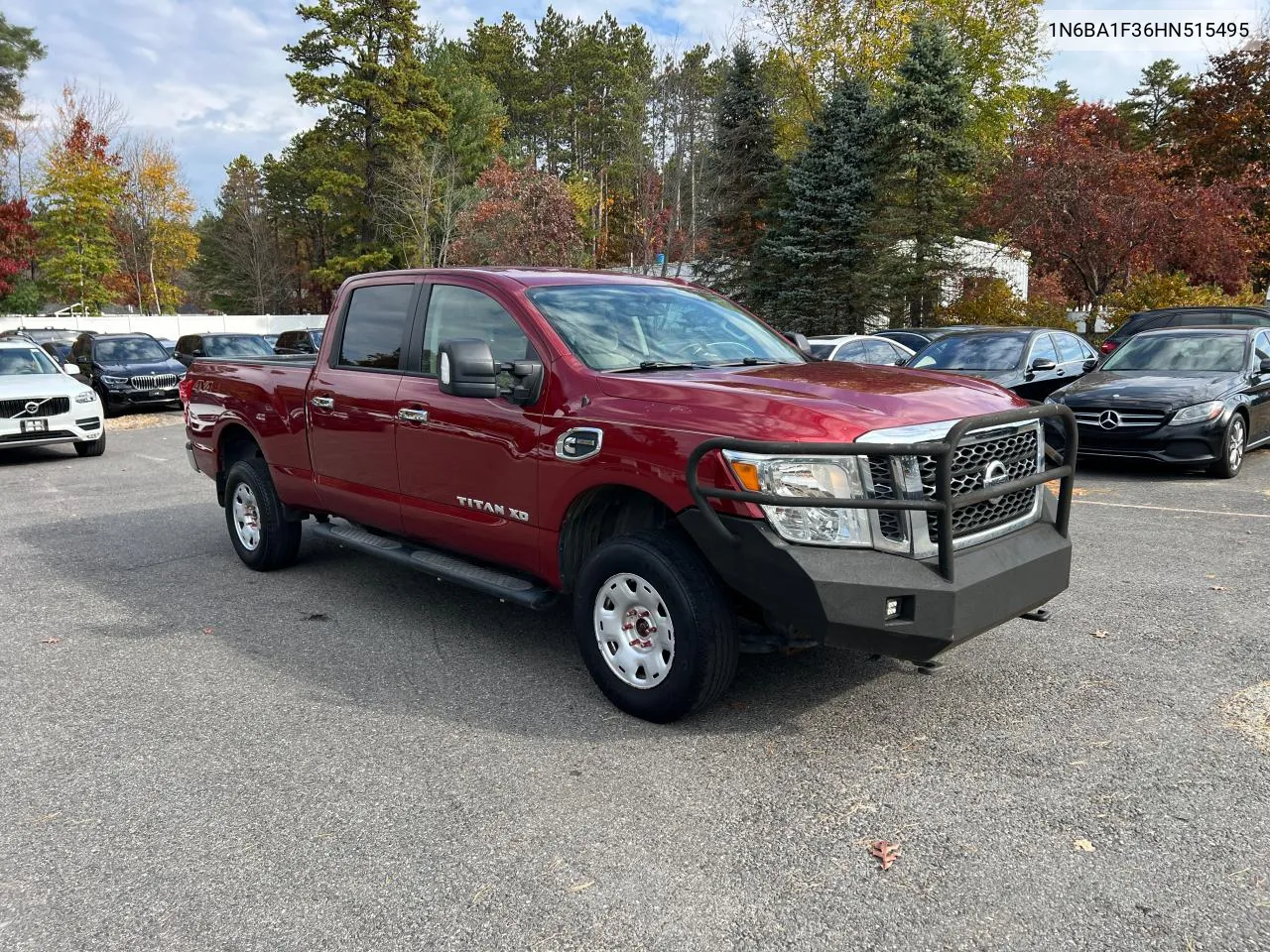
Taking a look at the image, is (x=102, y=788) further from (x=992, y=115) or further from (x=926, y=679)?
(x=992, y=115)

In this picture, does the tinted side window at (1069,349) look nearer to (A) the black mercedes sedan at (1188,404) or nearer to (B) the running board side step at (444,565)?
(A) the black mercedes sedan at (1188,404)

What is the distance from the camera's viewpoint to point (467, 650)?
5.03 m

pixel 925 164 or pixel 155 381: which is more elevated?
pixel 925 164

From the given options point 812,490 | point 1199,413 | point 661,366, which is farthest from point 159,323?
point 812,490

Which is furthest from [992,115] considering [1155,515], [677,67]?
[1155,515]

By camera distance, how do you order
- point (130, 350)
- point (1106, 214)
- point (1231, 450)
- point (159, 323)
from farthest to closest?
point (159, 323) < point (1106, 214) < point (130, 350) < point (1231, 450)

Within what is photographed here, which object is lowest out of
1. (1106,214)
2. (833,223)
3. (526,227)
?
(1106,214)

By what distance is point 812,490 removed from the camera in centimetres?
353

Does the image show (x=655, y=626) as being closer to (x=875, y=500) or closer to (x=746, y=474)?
(x=746, y=474)

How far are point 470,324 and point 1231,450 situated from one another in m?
8.32

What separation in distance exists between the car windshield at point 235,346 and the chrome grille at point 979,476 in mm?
19029

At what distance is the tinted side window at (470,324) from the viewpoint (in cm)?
470

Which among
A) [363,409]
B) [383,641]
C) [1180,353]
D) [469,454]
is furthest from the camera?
[1180,353]

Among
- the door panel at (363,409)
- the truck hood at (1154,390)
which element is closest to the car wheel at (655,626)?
the door panel at (363,409)
